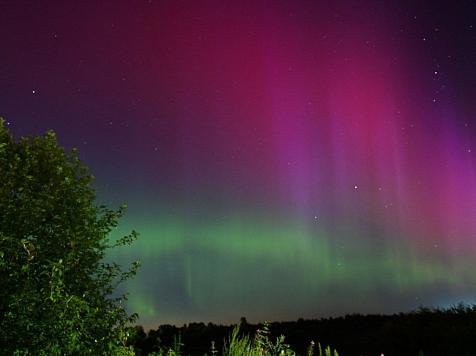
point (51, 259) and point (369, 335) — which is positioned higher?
point (51, 259)

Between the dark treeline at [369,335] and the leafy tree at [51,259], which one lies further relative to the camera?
the dark treeline at [369,335]

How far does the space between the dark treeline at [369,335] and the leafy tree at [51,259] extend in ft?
4.70

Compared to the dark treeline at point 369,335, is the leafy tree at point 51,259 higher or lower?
higher

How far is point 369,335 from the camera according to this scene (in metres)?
17.0

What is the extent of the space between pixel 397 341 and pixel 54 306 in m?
10.4

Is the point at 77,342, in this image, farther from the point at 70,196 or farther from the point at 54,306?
the point at 70,196

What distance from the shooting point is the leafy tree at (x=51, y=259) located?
8.25 m

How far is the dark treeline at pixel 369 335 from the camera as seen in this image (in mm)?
11156

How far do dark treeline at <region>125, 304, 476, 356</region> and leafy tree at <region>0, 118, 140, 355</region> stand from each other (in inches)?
56.4

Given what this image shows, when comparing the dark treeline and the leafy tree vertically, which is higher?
the leafy tree

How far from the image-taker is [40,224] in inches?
414

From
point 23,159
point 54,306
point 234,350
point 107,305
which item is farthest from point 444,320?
point 23,159

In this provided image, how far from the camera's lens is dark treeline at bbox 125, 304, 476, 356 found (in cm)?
1116

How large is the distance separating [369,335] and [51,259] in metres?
13.1
